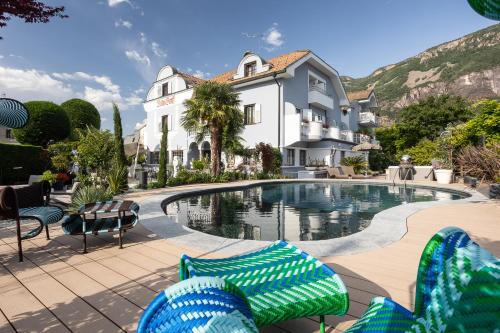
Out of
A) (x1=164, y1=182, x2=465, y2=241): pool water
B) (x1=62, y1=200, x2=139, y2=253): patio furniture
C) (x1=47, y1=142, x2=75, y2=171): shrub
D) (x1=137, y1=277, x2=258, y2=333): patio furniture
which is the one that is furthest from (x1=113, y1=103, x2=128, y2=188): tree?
(x1=137, y1=277, x2=258, y2=333): patio furniture

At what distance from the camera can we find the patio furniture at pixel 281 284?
190 centimetres

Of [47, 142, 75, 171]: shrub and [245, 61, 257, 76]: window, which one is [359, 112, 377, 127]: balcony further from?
[47, 142, 75, 171]: shrub

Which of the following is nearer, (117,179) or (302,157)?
(117,179)

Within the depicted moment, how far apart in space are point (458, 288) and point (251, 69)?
24.7m

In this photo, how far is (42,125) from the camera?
71.5 ft

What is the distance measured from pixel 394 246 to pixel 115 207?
4631mm

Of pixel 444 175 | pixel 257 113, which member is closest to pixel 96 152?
pixel 257 113

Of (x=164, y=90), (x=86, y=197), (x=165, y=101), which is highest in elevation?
(x=164, y=90)

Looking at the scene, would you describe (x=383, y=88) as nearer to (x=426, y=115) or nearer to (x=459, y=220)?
(x=426, y=115)

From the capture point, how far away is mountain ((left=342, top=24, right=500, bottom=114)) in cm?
7456

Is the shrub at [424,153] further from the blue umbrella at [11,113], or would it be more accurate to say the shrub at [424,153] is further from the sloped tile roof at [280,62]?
the blue umbrella at [11,113]

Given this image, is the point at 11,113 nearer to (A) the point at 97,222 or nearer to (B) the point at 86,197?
(A) the point at 97,222

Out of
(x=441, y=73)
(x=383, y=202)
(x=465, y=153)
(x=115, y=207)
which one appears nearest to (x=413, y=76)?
(x=441, y=73)

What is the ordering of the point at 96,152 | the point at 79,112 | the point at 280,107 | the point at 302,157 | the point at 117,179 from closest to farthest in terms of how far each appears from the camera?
the point at 117,179 < the point at 96,152 < the point at 280,107 < the point at 302,157 < the point at 79,112
